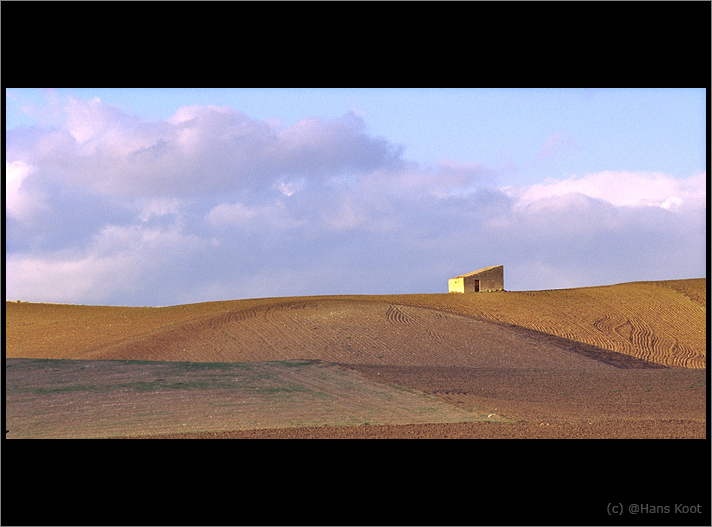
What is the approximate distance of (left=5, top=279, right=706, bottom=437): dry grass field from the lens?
10500mm

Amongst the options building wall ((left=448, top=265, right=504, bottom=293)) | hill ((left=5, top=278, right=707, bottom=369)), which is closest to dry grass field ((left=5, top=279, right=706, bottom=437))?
hill ((left=5, top=278, right=707, bottom=369))

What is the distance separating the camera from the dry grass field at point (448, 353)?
1050 cm

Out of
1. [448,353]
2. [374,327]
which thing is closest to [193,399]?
[448,353]

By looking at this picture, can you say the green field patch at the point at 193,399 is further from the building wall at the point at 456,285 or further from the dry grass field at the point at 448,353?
the building wall at the point at 456,285

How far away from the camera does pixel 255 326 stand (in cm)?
2141

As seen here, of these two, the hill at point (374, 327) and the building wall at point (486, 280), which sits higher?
the building wall at point (486, 280)

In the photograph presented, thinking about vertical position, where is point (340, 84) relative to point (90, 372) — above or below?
above

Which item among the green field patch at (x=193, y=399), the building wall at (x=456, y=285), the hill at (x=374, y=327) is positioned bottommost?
the green field patch at (x=193, y=399)

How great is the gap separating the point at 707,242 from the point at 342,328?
1446cm

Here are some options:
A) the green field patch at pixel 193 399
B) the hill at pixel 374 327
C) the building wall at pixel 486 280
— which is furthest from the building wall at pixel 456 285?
the green field patch at pixel 193 399

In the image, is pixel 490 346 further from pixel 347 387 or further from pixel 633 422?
pixel 633 422

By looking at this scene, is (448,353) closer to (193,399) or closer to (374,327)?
(374,327)

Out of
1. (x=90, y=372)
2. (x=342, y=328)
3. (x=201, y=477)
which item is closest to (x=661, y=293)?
(x=342, y=328)

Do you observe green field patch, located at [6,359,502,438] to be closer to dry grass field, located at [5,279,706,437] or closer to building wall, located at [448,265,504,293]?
Answer: dry grass field, located at [5,279,706,437]
